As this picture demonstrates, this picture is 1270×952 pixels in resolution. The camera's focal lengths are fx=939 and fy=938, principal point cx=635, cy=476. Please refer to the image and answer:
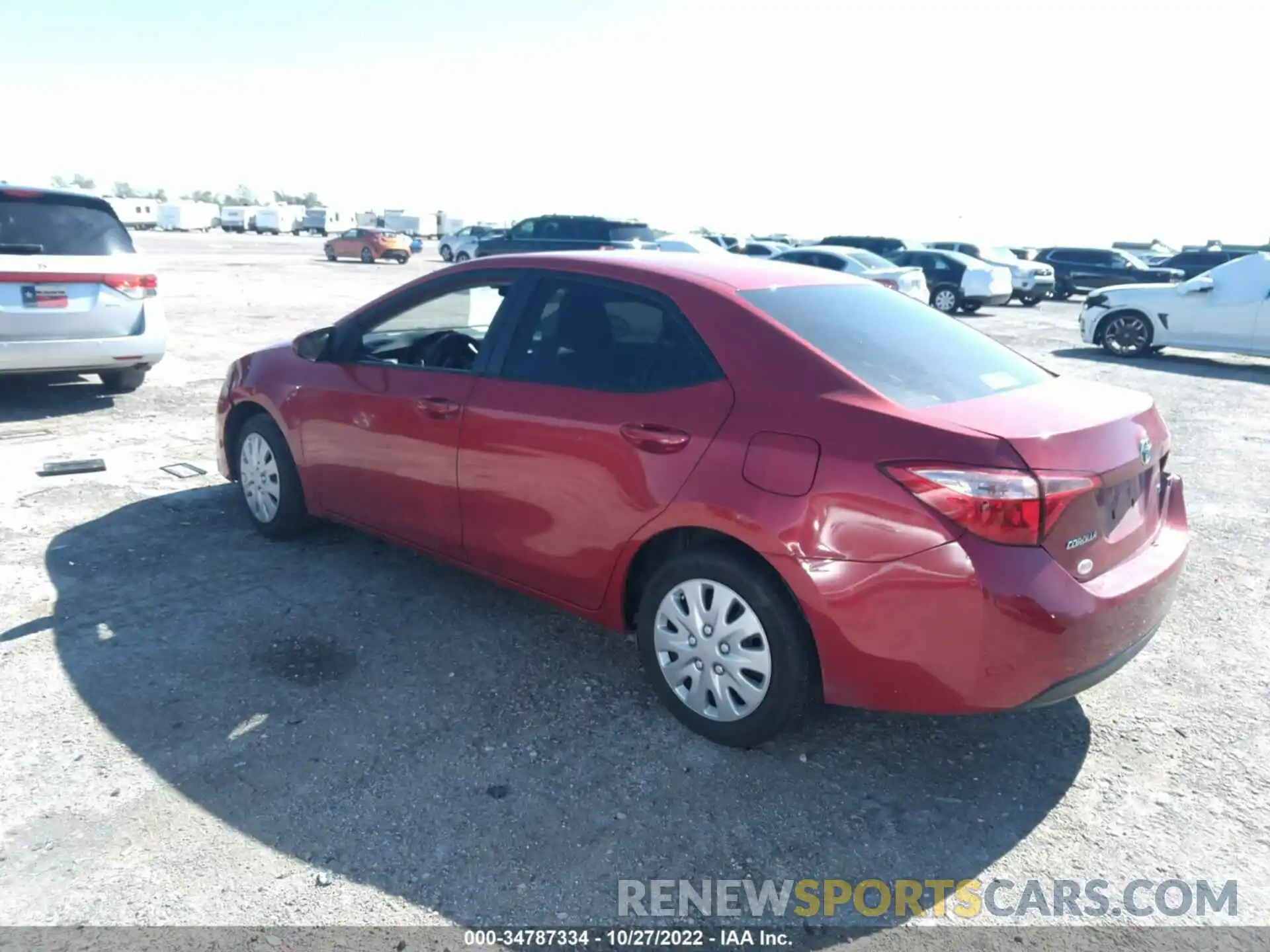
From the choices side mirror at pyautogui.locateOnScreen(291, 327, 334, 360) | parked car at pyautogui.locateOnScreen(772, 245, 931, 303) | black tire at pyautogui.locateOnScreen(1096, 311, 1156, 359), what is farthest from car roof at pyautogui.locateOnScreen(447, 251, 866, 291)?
parked car at pyautogui.locateOnScreen(772, 245, 931, 303)

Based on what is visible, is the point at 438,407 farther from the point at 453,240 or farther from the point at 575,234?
the point at 453,240

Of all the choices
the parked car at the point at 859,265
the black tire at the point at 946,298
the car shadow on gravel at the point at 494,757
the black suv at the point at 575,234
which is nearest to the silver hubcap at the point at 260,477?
the car shadow on gravel at the point at 494,757

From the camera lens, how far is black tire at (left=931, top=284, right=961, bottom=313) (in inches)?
852

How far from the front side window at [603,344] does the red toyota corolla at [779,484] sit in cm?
1

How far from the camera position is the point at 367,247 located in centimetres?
3825

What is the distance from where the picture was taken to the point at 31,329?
7.31m

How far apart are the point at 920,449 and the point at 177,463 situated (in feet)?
18.7

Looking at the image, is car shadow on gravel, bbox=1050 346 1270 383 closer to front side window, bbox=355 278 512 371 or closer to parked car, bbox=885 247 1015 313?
parked car, bbox=885 247 1015 313

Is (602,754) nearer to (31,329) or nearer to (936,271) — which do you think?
(31,329)

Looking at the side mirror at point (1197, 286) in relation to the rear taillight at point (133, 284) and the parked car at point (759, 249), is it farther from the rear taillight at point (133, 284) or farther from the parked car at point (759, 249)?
the rear taillight at point (133, 284)

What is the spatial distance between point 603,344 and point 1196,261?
32893mm

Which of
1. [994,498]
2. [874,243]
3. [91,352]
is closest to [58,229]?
[91,352]

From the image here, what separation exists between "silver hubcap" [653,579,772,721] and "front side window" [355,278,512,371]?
5.21 feet

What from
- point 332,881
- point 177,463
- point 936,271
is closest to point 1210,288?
point 936,271
